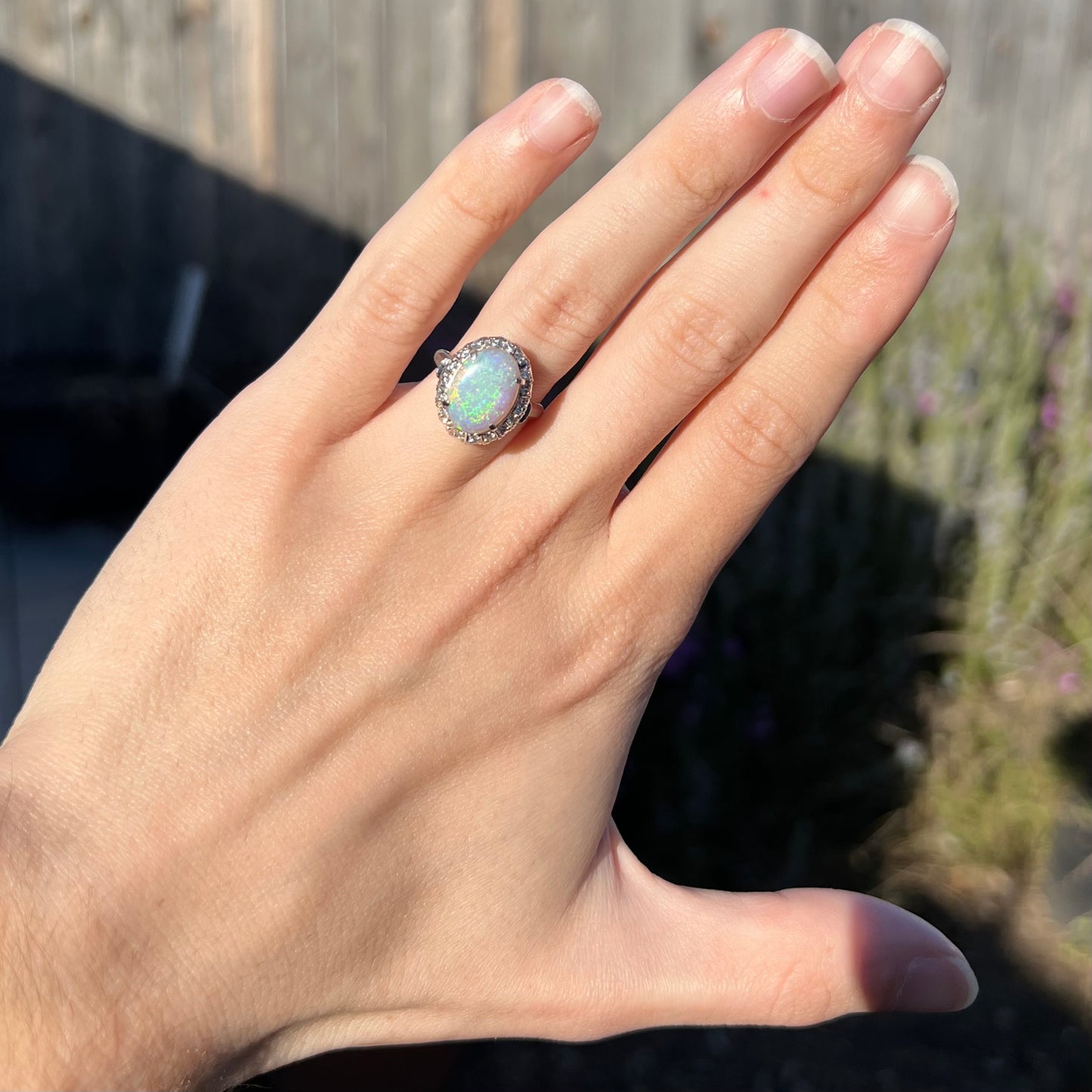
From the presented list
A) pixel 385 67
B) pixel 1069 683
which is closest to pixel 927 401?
pixel 1069 683

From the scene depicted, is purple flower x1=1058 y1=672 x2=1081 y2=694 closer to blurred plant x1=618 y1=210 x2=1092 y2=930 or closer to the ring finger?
blurred plant x1=618 y1=210 x2=1092 y2=930

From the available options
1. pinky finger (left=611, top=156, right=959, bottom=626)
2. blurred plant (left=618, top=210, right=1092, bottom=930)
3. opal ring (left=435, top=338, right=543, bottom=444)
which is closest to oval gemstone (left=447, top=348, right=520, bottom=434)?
opal ring (left=435, top=338, right=543, bottom=444)

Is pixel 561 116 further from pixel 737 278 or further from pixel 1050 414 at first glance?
pixel 1050 414

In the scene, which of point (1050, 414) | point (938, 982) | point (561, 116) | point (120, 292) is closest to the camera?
point (561, 116)

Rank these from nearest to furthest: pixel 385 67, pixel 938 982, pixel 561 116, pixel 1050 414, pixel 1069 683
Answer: pixel 561 116 < pixel 938 982 < pixel 1069 683 < pixel 1050 414 < pixel 385 67

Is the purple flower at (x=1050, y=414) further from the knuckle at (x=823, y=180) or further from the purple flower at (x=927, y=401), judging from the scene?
the knuckle at (x=823, y=180)

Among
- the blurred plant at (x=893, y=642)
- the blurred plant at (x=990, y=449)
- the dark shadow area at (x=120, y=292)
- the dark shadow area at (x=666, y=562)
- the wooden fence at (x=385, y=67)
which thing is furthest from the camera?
the dark shadow area at (x=120, y=292)

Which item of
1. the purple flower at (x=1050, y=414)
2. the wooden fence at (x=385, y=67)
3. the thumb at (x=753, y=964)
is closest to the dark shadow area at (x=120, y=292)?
the wooden fence at (x=385, y=67)
